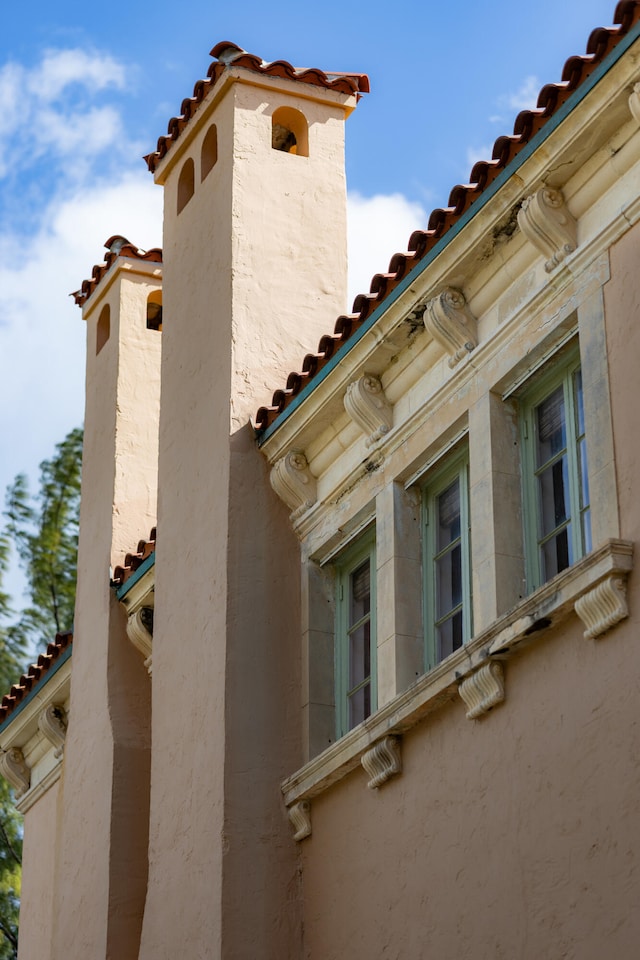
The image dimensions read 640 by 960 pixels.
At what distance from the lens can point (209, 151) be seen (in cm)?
1495

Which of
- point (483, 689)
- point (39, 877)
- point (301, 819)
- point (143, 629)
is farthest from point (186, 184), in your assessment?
point (483, 689)

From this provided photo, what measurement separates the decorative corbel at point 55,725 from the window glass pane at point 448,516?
5856mm

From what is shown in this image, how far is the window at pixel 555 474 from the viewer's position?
10.3 meters

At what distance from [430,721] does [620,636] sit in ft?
6.07

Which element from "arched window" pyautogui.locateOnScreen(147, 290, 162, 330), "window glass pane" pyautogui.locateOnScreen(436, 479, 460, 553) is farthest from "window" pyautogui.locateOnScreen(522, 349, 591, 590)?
"arched window" pyautogui.locateOnScreen(147, 290, 162, 330)

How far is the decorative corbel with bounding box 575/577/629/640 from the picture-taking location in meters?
9.33

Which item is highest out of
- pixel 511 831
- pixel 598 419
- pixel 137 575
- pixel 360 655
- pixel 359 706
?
pixel 137 575

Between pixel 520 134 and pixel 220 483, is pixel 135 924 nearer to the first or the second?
pixel 220 483

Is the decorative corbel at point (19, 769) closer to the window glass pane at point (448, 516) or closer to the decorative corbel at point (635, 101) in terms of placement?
the window glass pane at point (448, 516)

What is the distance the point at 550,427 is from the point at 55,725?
7161mm

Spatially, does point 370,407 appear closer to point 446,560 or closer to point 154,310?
point 446,560

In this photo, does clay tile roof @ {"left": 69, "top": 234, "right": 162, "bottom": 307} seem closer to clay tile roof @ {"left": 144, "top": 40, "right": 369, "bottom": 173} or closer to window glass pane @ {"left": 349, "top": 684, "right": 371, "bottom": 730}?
clay tile roof @ {"left": 144, "top": 40, "right": 369, "bottom": 173}

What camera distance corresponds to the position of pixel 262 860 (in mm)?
12047

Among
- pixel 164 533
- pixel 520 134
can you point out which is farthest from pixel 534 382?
pixel 164 533
